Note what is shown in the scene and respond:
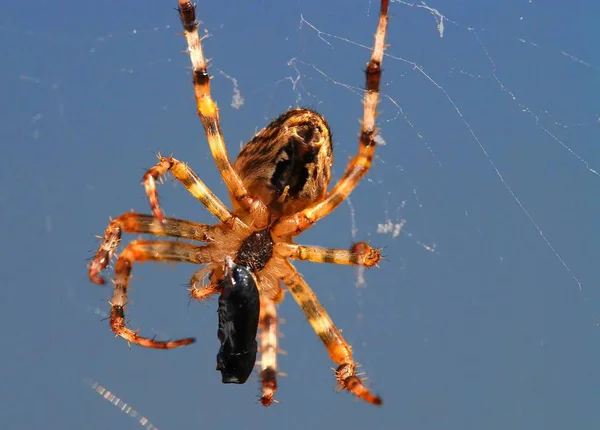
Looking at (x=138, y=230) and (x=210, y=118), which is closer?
(x=210, y=118)

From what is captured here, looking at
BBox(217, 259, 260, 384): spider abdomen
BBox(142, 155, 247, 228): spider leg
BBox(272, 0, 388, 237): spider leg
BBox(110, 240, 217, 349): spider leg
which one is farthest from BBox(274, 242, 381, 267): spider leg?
BBox(217, 259, 260, 384): spider abdomen

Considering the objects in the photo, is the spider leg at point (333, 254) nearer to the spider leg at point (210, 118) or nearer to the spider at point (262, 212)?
the spider at point (262, 212)

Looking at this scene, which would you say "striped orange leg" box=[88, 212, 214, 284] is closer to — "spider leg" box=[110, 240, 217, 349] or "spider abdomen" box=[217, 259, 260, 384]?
"spider leg" box=[110, 240, 217, 349]

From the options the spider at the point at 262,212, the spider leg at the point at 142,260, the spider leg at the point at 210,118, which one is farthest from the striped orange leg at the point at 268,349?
the spider leg at the point at 210,118

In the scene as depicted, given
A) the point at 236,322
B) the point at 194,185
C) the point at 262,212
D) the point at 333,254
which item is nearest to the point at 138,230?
the point at 194,185

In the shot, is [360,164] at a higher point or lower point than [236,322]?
higher

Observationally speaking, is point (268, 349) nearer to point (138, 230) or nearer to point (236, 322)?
point (236, 322)
